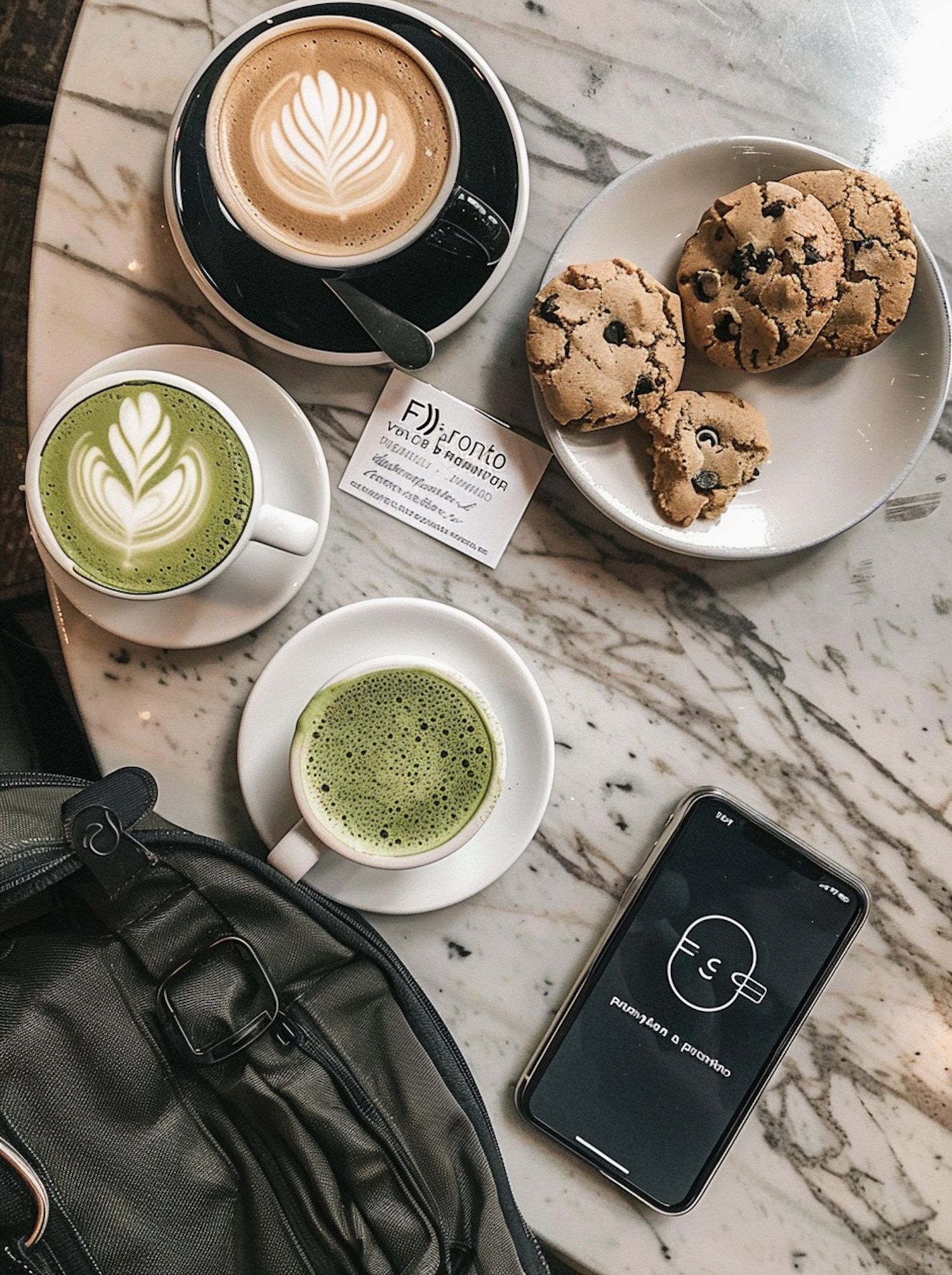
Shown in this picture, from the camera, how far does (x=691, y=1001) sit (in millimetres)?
973

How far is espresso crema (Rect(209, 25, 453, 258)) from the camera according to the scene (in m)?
0.85

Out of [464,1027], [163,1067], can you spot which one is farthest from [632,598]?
[163,1067]

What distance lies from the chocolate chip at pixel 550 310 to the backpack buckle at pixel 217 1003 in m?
0.60

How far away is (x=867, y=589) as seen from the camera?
39.7 inches

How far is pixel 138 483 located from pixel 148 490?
0.01 meters

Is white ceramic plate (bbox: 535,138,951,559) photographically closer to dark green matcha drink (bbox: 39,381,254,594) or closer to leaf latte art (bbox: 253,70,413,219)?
leaf latte art (bbox: 253,70,413,219)

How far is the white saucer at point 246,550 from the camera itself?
3.01 feet

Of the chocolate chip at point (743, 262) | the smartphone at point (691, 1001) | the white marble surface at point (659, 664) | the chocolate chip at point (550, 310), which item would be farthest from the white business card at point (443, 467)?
the smartphone at point (691, 1001)

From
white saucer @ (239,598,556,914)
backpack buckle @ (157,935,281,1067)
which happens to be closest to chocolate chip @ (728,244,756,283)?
white saucer @ (239,598,556,914)

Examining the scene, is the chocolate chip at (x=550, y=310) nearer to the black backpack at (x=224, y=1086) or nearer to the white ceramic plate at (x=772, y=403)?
the white ceramic plate at (x=772, y=403)

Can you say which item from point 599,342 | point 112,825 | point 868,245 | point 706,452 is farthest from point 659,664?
point 112,825

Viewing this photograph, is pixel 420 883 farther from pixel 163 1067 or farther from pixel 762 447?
pixel 762 447

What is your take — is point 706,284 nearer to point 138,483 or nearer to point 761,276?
point 761,276

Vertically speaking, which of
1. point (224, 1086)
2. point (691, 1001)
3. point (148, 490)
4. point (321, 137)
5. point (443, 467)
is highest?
point (321, 137)
